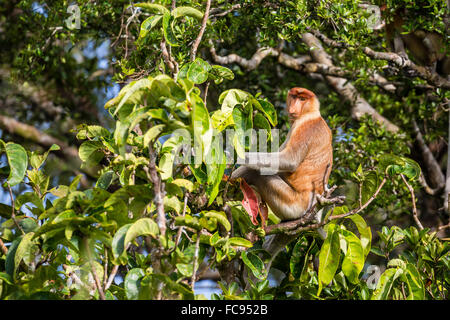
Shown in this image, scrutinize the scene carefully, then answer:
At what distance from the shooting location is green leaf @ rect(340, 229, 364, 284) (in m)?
2.39

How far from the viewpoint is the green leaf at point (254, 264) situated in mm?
2346

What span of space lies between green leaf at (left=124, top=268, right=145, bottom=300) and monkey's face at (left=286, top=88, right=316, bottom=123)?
2.06 m

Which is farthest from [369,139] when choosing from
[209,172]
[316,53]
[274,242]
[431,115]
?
[209,172]

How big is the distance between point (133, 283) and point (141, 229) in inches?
10.4

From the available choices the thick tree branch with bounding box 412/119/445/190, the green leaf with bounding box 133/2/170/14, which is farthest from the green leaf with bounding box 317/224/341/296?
the thick tree branch with bounding box 412/119/445/190

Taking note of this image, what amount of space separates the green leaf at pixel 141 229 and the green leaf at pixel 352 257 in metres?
0.98

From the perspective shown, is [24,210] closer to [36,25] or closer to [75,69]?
[36,25]

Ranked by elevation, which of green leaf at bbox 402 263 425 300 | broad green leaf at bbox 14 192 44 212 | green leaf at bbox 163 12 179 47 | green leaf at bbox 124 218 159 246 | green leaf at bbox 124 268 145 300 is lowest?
green leaf at bbox 402 263 425 300

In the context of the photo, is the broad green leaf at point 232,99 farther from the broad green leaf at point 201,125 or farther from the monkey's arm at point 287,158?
the monkey's arm at point 287,158

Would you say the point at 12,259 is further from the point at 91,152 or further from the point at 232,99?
the point at 232,99

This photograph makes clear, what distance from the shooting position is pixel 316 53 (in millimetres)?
5195

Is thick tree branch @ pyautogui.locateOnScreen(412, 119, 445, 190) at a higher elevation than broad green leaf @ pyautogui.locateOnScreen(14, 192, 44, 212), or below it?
higher

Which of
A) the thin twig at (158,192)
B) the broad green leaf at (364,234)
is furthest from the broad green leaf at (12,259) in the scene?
the broad green leaf at (364,234)

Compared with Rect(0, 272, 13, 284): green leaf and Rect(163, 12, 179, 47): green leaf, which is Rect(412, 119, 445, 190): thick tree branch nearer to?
Rect(163, 12, 179, 47): green leaf
